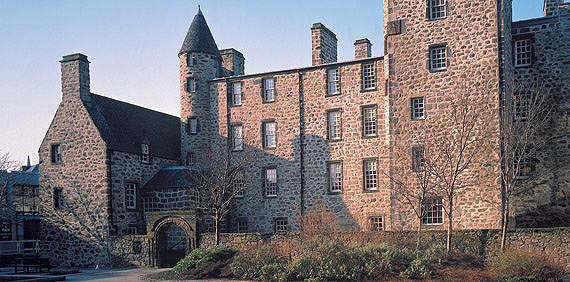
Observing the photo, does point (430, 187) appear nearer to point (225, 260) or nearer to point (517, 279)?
point (517, 279)

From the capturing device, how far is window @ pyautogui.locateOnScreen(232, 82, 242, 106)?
32.3 metres

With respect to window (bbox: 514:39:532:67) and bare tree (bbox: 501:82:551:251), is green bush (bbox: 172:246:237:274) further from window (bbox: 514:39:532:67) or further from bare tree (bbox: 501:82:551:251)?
window (bbox: 514:39:532:67)

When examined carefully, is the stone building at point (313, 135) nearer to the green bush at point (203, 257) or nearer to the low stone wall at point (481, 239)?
the green bush at point (203, 257)

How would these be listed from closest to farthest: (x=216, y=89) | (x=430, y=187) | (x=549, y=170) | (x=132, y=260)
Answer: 1. (x=430, y=187)
2. (x=549, y=170)
3. (x=132, y=260)
4. (x=216, y=89)

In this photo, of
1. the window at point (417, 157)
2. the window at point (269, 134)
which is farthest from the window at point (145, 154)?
the window at point (417, 157)

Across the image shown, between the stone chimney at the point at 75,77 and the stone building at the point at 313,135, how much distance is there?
75mm

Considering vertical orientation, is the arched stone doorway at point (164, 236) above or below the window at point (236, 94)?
below

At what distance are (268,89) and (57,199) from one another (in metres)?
13.2

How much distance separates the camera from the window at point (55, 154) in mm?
30312

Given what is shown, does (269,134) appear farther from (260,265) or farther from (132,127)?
(260,265)

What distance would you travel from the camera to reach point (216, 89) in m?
32.8

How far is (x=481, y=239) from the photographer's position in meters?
19.6

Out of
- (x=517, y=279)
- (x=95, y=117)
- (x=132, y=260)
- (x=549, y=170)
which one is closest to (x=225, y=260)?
(x=132, y=260)

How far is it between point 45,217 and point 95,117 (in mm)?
6241
